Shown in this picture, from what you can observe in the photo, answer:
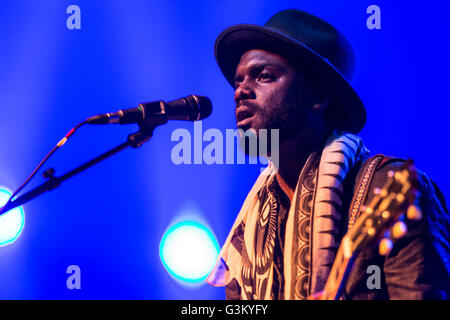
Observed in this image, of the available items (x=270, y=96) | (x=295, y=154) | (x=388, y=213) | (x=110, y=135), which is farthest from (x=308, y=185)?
(x=110, y=135)

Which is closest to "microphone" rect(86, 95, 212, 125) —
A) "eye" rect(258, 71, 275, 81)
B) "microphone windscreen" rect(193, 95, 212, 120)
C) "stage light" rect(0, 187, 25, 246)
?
"microphone windscreen" rect(193, 95, 212, 120)

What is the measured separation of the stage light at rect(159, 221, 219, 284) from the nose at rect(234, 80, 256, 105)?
0.92 m

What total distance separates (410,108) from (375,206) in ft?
3.81

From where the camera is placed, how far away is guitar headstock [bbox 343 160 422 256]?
1.31 meters

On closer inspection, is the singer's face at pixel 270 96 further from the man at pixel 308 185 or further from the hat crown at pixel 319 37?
the hat crown at pixel 319 37

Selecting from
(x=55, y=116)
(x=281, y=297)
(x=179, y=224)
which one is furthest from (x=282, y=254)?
(x=55, y=116)

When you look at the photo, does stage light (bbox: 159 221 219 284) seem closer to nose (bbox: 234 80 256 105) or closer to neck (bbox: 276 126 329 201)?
neck (bbox: 276 126 329 201)

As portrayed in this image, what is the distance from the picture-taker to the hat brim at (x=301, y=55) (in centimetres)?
217

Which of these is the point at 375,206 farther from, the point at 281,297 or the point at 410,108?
the point at 410,108

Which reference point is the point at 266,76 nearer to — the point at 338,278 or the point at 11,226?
the point at 338,278

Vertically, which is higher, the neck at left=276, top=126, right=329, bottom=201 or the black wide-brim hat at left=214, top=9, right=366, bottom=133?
the black wide-brim hat at left=214, top=9, right=366, bottom=133

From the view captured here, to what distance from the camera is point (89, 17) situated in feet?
9.93

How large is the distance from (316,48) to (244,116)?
0.45 meters

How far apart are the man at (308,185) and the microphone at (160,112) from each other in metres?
0.25
